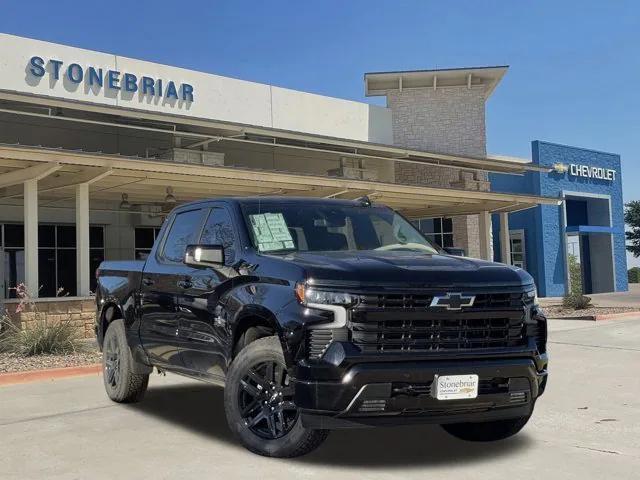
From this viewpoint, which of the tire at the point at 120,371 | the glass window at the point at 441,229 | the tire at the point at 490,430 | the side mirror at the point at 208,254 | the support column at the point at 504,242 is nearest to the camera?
the side mirror at the point at 208,254

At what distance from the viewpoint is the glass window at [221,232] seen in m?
5.79

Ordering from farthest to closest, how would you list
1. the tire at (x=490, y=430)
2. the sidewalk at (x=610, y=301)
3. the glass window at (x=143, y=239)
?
1. the sidewalk at (x=610, y=301)
2. the glass window at (x=143, y=239)
3. the tire at (x=490, y=430)

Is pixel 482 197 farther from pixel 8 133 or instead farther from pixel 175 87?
pixel 8 133

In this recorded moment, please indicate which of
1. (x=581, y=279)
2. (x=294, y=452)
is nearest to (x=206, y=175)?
(x=294, y=452)

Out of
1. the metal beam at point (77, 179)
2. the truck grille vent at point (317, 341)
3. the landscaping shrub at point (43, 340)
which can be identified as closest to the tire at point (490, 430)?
the truck grille vent at point (317, 341)

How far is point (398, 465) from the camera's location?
497 centimetres

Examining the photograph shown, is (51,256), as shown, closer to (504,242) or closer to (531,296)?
(504,242)

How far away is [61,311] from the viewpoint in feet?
49.7

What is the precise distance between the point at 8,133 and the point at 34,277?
6.34 m

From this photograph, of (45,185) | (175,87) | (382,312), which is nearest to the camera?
(382,312)

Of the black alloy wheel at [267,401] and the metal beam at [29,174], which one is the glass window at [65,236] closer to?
the metal beam at [29,174]

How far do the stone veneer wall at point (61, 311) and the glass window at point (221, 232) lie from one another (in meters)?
8.75

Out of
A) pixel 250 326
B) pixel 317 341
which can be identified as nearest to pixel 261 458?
pixel 250 326

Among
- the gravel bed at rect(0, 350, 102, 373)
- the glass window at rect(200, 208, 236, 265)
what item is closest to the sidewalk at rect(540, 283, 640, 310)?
the gravel bed at rect(0, 350, 102, 373)
